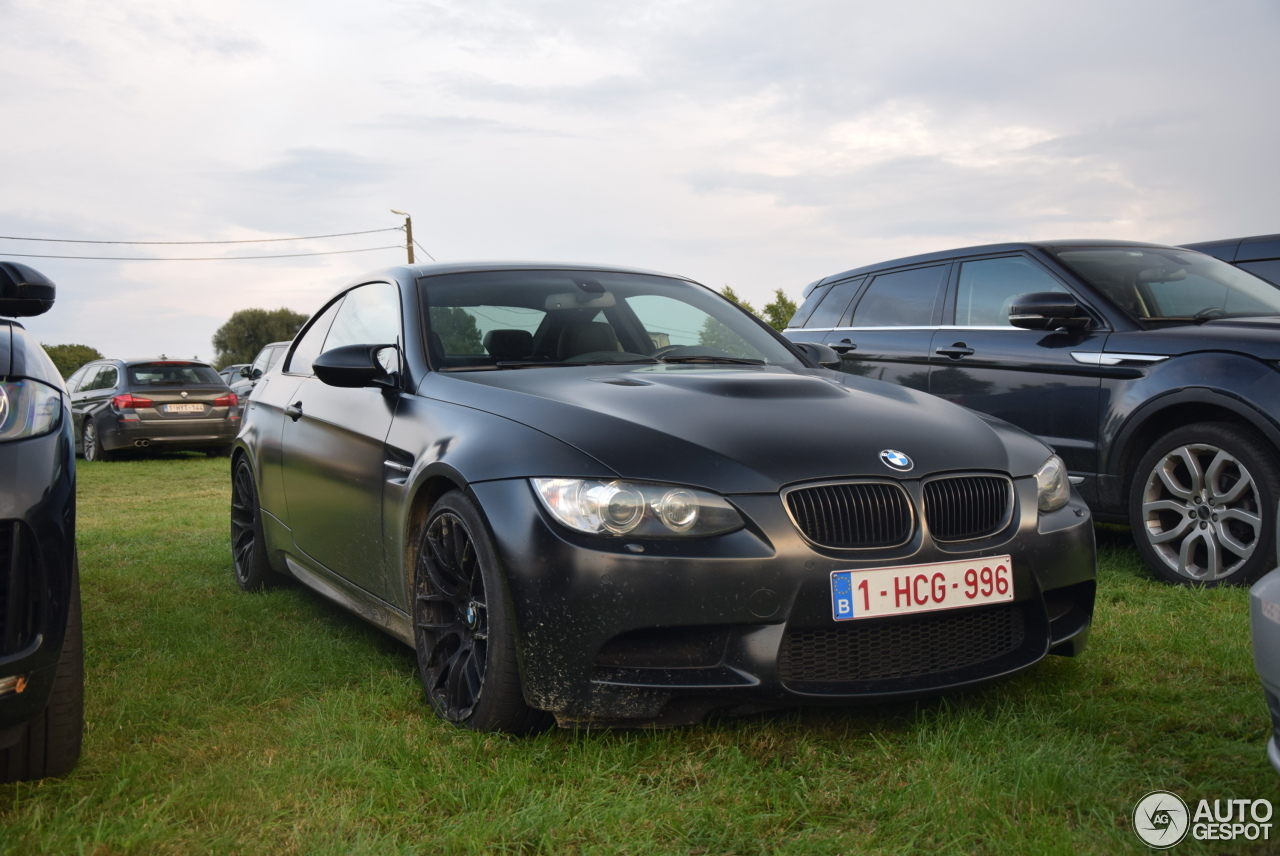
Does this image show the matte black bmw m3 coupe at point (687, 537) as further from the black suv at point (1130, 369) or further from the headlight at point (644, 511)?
the black suv at point (1130, 369)

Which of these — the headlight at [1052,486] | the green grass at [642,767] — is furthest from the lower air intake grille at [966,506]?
the green grass at [642,767]

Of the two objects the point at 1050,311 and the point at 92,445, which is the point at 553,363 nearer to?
the point at 1050,311

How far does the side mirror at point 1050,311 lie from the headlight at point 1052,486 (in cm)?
213

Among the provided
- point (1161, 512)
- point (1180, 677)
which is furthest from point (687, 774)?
point (1161, 512)

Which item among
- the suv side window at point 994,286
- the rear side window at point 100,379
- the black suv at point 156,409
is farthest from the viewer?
the rear side window at point 100,379

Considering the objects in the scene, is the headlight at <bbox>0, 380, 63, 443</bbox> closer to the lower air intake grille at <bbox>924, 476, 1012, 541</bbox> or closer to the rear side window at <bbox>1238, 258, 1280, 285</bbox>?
the lower air intake grille at <bbox>924, 476, 1012, 541</bbox>

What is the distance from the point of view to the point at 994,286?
6.18m

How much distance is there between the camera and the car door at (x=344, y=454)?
3799 millimetres

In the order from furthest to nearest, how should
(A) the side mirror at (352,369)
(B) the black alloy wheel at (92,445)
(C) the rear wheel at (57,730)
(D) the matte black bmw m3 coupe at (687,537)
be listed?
1. (B) the black alloy wheel at (92,445)
2. (A) the side mirror at (352,369)
3. (D) the matte black bmw m3 coupe at (687,537)
4. (C) the rear wheel at (57,730)

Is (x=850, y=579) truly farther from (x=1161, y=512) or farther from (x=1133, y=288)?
(x=1133, y=288)

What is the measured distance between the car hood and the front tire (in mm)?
1676

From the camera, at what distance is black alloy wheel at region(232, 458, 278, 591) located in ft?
17.1

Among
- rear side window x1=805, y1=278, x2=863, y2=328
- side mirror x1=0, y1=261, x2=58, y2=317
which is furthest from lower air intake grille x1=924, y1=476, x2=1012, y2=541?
rear side window x1=805, y1=278, x2=863, y2=328

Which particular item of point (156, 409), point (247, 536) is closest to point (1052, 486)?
point (247, 536)
